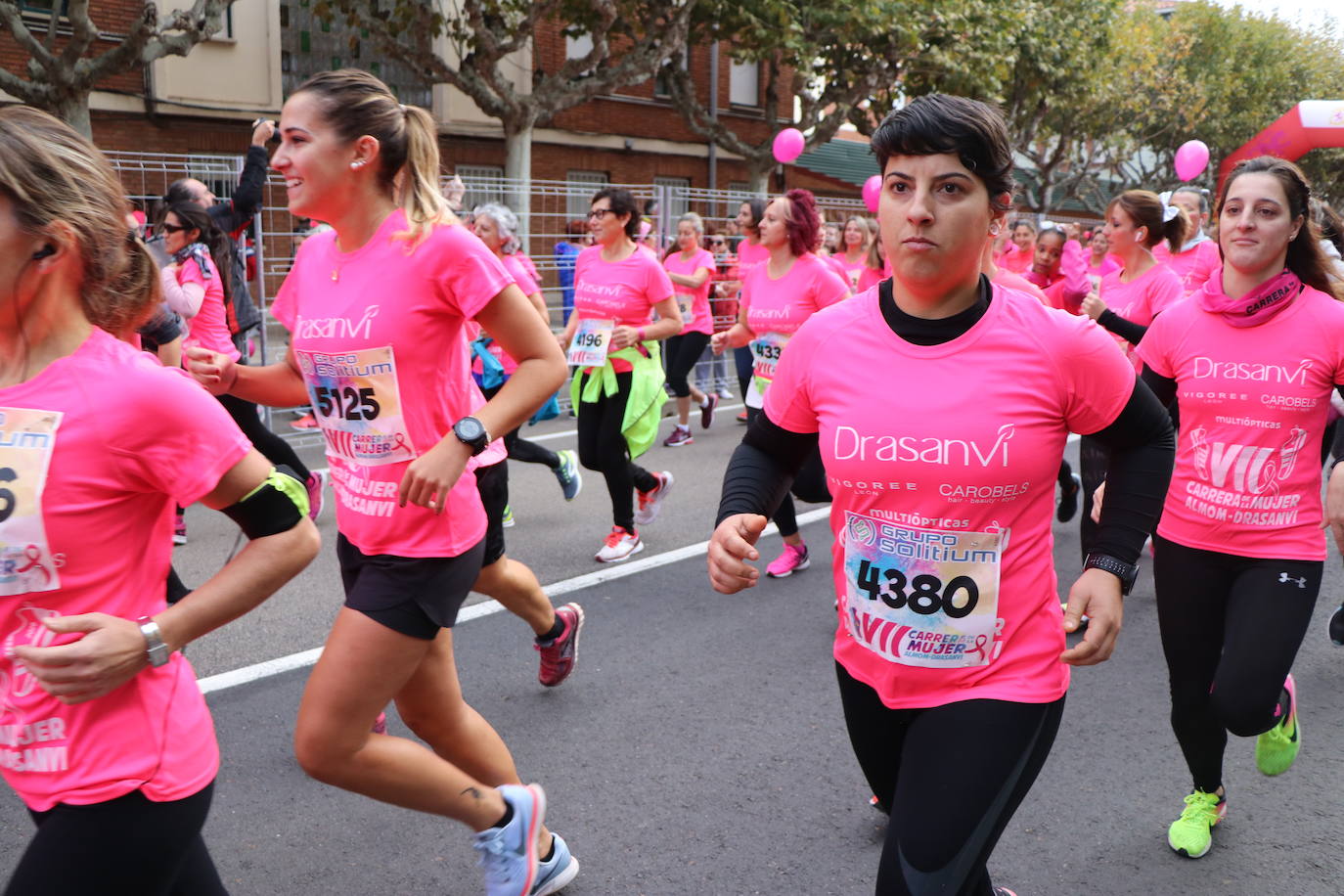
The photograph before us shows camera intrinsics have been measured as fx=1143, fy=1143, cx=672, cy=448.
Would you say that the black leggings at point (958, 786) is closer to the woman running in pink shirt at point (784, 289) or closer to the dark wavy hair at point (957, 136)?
the dark wavy hair at point (957, 136)

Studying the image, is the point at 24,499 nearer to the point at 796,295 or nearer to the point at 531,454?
the point at 796,295

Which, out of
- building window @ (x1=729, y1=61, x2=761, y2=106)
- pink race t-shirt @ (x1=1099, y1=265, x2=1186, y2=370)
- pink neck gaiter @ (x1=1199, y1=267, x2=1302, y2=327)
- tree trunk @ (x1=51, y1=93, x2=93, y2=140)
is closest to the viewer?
pink neck gaiter @ (x1=1199, y1=267, x2=1302, y2=327)

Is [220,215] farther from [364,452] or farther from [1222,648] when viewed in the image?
[1222,648]

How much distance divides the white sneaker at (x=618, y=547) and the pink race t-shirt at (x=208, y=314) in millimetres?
2467

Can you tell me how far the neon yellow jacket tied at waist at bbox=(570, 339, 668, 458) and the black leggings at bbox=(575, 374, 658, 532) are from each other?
0.03 meters

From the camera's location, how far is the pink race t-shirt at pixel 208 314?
648 cm

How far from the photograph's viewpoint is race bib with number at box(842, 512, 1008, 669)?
7.07ft

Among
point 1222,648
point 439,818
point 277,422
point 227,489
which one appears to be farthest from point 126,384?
point 277,422

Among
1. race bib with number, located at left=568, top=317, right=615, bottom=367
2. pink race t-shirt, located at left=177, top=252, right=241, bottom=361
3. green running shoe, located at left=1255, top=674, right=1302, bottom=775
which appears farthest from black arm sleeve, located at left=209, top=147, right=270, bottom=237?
green running shoe, located at left=1255, top=674, right=1302, bottom=775

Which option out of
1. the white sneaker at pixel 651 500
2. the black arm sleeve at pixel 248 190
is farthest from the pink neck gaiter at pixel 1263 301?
the black arm sleeve at pixel 248 190

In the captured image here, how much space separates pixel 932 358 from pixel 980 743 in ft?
2.36

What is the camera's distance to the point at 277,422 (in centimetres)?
1098

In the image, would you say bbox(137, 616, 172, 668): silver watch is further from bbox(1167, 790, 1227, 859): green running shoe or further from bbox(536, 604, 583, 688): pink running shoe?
bbox(1167, 790, 1227, 859): green running shoe

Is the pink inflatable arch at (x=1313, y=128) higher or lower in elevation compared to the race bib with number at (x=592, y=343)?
higher
